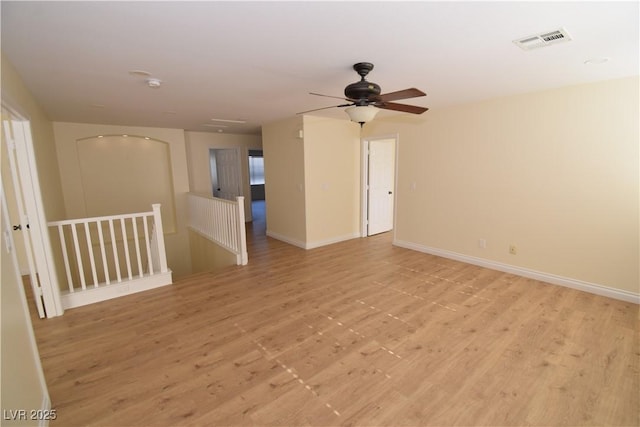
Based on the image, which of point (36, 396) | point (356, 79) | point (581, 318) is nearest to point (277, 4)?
point (356, 79)

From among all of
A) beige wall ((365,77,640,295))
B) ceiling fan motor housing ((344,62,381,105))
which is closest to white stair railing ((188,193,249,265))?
ceiling fan motor housing ((344,62,381,105))

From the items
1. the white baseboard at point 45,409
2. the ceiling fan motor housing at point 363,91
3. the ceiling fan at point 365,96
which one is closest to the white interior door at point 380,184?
the ceiling fan at point 365,96

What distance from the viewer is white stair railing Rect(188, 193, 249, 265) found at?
14.5ft

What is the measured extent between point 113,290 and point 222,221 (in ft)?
6.07

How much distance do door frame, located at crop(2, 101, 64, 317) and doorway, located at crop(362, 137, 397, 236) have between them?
469 cm

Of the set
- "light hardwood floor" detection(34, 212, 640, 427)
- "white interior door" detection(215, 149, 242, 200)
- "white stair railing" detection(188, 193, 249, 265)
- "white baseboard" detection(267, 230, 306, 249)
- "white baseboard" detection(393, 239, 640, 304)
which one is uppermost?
"white interior door" detection(215, 149, 242, 200)

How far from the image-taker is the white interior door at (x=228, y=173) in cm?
780

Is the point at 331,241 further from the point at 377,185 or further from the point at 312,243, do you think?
the point at 377,185

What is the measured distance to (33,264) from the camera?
9.49 feet

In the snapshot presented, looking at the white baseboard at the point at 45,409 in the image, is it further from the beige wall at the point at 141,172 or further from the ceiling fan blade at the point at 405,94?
the beige wall at the point at 141,172

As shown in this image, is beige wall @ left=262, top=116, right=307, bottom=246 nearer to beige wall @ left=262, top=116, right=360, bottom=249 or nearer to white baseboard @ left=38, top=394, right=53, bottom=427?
beige wall @ left=262, top=116, right=360, bottom=249

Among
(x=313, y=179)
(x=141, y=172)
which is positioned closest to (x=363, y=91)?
(x=313, y=179)

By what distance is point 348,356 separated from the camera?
93.3 inches

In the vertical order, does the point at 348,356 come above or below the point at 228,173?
below
